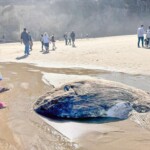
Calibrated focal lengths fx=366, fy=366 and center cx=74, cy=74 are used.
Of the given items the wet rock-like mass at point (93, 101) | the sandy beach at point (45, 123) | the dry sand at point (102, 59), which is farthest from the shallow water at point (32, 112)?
the dry sand at point (102, 59)

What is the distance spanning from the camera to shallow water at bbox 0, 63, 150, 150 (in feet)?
24.5

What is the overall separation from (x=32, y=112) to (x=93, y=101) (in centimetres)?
168

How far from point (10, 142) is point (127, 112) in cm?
294

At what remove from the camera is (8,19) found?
54500 mm

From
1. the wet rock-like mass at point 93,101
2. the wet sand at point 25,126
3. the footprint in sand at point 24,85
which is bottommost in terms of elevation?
the footprint in sand at point 24,85

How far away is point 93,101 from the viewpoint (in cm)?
895

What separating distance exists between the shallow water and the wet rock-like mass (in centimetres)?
32

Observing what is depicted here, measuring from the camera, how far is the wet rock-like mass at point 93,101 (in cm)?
879

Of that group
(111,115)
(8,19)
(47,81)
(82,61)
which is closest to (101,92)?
(111,115)

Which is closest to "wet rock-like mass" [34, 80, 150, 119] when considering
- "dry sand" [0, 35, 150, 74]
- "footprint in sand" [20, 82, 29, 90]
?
"footprint in sand" [20, 82, 29, 90]

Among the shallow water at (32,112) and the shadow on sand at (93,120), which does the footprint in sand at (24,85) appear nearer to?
the shallow water at (32,112)

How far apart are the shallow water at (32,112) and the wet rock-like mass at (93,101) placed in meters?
0.32

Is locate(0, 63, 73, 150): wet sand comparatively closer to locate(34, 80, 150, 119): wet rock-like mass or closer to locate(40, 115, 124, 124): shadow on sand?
locate(40, 115, 124, 124): shadow on sand

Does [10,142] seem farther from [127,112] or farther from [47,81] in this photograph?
[47,81]
